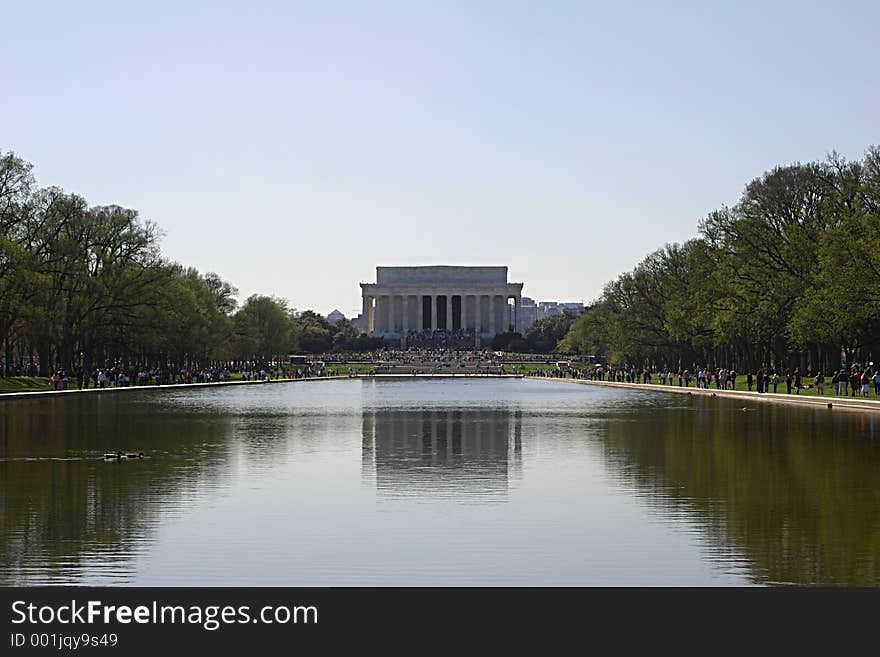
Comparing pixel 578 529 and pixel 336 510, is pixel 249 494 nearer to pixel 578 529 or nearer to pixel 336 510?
pixel 336 510


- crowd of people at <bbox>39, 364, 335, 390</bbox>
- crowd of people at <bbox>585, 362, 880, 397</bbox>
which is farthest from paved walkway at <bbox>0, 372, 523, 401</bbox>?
crowd of people at <bbox>585, 362, 880, 397</bbox>

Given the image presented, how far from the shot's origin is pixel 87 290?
248 ft

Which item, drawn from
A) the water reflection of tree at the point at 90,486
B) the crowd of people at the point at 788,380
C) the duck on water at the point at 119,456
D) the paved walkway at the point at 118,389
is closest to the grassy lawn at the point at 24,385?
the paved walkway at the point at 118,389

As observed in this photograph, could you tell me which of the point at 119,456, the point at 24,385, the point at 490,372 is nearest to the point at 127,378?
the point at 24,385

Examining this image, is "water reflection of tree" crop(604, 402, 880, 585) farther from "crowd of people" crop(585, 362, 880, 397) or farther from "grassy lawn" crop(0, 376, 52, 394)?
Answer: "grassy lawn" crop(0, 376, 52, 394)

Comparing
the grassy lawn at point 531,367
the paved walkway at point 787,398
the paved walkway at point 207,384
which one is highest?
the grassy lawn at point 531,367

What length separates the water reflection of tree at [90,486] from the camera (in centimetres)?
1370

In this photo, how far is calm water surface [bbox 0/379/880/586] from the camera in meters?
13.1

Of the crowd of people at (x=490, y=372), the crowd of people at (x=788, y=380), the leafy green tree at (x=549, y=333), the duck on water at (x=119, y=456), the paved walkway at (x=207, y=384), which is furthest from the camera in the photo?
the leafy green tree at (x=549, y=333)

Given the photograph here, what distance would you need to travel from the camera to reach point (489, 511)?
17516 millimetres

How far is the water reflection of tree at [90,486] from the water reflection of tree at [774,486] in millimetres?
6563

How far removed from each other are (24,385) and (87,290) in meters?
10.9

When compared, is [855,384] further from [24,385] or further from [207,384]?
[207,384]

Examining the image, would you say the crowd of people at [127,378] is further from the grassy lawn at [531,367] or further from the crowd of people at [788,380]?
the grassy lawn at [531,367]
